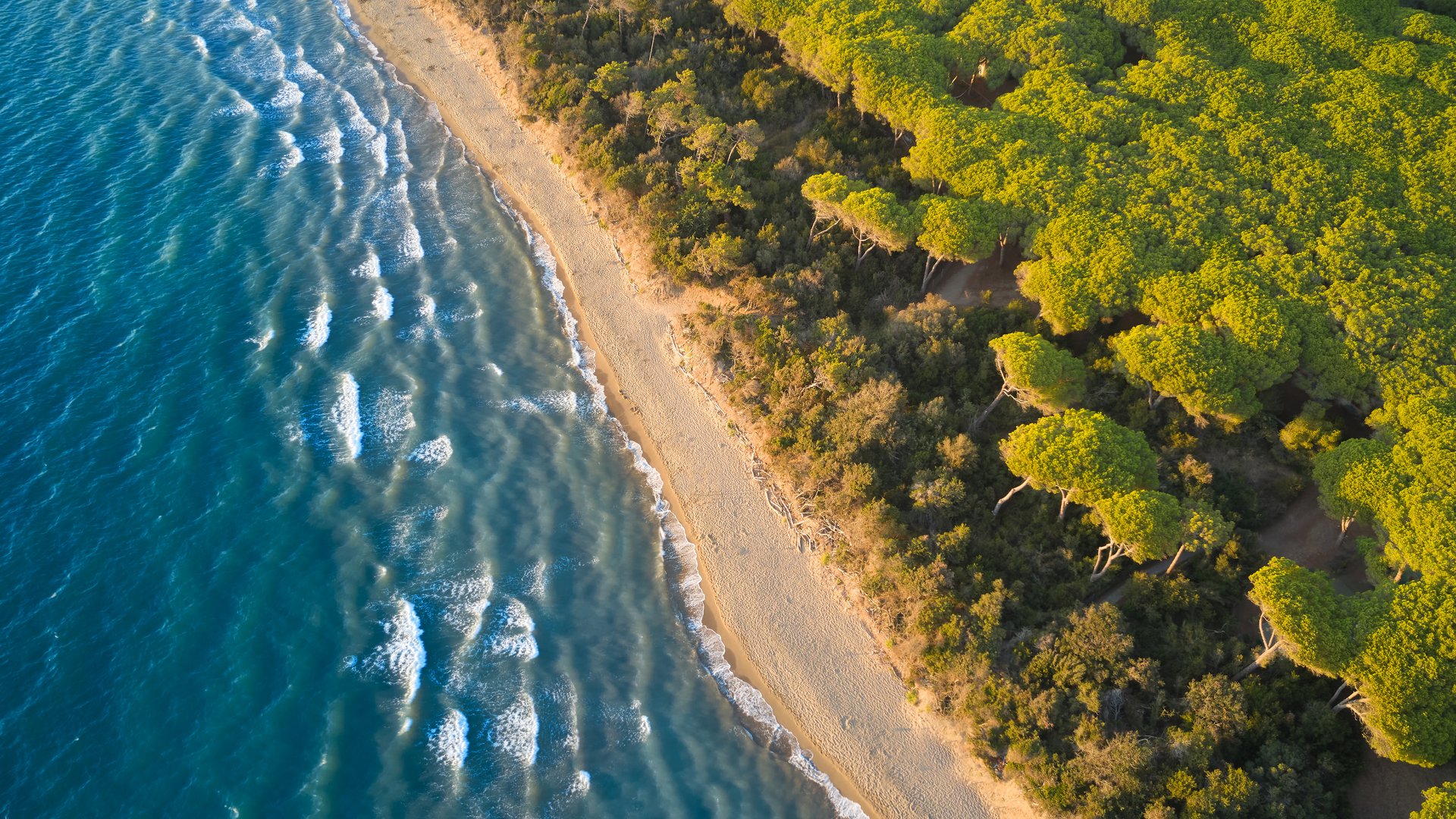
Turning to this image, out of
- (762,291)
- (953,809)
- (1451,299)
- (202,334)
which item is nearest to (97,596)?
(202,334)

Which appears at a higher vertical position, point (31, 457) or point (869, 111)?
point (869, 111)

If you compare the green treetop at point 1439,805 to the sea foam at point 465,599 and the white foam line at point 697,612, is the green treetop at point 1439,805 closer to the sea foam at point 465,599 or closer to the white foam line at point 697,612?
the white foam line at point 697,612

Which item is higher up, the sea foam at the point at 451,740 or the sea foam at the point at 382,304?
the sea foam at the point at 382,304

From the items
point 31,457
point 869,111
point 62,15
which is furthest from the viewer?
point 62,15

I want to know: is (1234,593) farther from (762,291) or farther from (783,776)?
(762,291)

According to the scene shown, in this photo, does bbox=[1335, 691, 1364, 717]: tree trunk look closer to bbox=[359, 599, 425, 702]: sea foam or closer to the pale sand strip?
the pale sand strip

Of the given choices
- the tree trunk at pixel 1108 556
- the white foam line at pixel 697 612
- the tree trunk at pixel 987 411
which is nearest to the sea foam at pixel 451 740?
the white foam line at pixel 697 612

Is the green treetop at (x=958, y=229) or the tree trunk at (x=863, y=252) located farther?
the tree trunk at (x=863, y=252)
